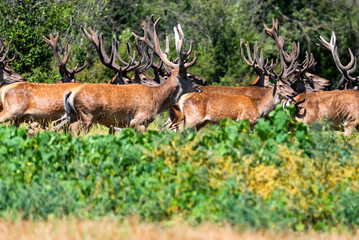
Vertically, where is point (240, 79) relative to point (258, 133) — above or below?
below

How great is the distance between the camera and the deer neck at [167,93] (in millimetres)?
12008

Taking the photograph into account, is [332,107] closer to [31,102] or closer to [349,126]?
[349,126]

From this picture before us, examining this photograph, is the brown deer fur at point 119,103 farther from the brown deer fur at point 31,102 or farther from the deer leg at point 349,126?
the deer leg at point 349,126

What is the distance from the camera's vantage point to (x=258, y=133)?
7.18 metres

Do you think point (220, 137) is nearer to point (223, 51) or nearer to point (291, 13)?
point (223, 51)

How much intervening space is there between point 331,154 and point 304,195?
1.14 meters

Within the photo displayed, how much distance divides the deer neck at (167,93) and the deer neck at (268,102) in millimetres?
1471

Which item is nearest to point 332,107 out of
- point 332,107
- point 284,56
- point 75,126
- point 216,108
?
point 332,107

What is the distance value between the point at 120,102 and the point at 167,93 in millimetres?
1161

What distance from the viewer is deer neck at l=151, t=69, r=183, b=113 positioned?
39.4ft

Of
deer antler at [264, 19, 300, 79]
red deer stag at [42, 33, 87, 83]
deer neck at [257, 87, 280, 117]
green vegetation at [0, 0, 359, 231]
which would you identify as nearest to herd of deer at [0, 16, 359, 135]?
deer neck at [257, 87, 280, 117]

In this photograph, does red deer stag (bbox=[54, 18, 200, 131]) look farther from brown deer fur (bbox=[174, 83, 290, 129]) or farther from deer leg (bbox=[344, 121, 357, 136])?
deer leg (bbox=[344, 121, 357, 136])

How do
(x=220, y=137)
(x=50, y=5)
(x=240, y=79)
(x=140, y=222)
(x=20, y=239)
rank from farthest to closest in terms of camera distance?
(x=240, y=79)
(x=50, y=5)
(x=220, y=137)
(x=140, y=222)
(x=20, y=239)

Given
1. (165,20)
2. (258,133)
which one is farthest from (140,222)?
(165,20)
